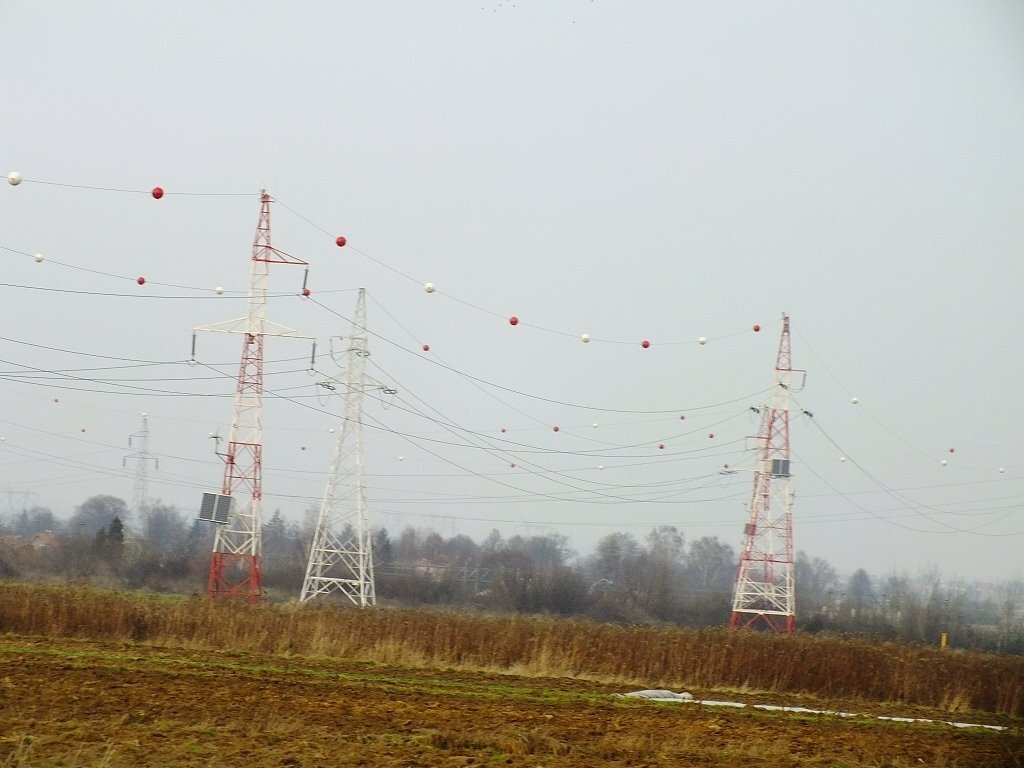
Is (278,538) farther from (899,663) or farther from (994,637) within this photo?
(899,663)

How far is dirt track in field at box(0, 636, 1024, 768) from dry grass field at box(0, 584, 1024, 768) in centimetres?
5

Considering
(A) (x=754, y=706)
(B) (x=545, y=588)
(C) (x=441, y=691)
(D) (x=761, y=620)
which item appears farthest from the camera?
(B) (x=545, y=588)

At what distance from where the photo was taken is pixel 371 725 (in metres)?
A: 14.0

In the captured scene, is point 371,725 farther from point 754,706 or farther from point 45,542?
point 45,542

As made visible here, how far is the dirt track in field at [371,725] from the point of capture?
1172 centimetres

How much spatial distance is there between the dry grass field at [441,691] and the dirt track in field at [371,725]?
0.05 metres

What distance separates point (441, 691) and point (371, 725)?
4.46 meters

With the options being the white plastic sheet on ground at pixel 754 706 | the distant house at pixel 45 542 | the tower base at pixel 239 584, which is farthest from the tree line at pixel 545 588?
the white plastic sheet on ground at pixel 754 706

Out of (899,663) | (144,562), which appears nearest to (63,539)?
(144,562)

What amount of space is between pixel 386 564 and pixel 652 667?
40654 mm

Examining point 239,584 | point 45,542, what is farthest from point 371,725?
point 45,542

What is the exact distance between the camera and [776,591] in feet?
135

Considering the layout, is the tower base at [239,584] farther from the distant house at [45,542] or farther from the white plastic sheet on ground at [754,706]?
the distant house at [45,542]

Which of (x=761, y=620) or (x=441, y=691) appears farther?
(x=761, y=620)
